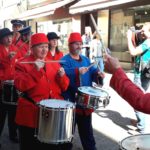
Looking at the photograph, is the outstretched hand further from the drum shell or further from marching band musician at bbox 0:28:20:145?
marching band musician at bbox 0:28:20:145

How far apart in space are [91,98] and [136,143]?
65.0 inches

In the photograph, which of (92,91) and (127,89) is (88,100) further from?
(127,89)

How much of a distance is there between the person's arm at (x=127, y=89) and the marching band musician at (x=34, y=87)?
70.6 inches

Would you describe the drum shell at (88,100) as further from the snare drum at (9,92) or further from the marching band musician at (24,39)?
the marching band musician at (24,39)

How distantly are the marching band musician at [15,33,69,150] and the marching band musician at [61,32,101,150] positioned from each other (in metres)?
0.52

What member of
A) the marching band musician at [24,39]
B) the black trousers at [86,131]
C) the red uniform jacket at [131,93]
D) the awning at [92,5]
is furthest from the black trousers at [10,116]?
the awning at [92,5]

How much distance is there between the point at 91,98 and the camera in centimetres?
437

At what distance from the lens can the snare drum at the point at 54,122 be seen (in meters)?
3.75

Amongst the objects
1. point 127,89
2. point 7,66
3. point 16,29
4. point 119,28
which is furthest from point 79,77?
point 119,28

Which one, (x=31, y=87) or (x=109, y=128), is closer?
(x=31, y=87)

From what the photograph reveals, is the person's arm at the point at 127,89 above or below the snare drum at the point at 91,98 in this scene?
above

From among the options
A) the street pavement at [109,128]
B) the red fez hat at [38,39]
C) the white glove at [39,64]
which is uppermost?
the red fez hat at [38,39]

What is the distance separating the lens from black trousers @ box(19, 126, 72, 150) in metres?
4.06

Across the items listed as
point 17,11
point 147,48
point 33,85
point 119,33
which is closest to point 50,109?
point 33,85
